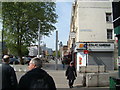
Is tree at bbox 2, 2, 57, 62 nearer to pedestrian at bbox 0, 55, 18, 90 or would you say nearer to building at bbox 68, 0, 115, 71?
building at bbox 68, 0, 115, 71

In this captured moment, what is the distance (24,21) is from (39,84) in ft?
66.8

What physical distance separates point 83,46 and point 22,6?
967cm

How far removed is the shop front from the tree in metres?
5.32

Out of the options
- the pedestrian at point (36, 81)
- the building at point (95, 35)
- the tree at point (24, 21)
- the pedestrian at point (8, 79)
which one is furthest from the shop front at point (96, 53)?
the pedestrian at point (36, 81)

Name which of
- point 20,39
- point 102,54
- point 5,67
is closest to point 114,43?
point 102,54

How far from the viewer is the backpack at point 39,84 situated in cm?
323

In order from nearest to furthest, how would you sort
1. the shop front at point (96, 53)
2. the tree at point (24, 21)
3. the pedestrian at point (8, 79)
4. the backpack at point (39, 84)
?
the backpack at point (39, 84)
the pedestrian at point (8, 79)
the tree at point (24, 21)
the shop front at point (96, 53)

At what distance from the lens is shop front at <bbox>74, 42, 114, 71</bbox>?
24016 mm

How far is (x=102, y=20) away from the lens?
2508cm

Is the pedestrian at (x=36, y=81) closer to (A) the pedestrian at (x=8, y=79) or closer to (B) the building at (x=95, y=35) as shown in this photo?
(A) the pedestrian at (x=8, y=79)

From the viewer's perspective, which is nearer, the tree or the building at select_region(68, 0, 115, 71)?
the tree

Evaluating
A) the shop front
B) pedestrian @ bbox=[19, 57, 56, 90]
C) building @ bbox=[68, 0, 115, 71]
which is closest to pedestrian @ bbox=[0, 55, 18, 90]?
pedestrian @ bbox=[19, 57, 56, 90]

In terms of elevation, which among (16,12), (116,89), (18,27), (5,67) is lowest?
(116,89)

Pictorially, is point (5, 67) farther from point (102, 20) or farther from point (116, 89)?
point (102, 20)
